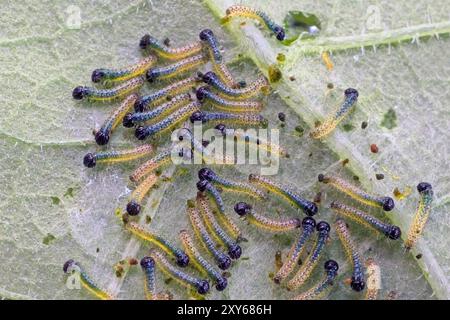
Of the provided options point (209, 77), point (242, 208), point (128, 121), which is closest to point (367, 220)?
point (242, 208)

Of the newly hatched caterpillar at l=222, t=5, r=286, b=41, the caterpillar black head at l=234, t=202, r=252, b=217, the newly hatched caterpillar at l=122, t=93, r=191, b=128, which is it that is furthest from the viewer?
the newly hatched caterpillar at l=222, t=5, r=286, b=41

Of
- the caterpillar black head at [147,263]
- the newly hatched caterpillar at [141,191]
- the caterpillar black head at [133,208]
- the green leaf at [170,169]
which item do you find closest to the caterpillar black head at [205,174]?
the green leaf at [170,169]

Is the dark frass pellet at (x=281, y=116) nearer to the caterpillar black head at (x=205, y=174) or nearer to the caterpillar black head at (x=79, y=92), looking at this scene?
the caterpillar black head at (x=205, y=174)

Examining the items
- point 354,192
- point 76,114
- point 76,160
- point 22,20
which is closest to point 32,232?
point 76,160

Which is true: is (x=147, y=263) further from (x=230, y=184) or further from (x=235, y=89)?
(x=235, y=89)

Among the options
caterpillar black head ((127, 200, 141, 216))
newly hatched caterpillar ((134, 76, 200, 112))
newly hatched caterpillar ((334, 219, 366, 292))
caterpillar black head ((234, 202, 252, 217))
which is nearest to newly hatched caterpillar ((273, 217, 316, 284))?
newly hatched caterpillar ((334, 219, 366, 292))

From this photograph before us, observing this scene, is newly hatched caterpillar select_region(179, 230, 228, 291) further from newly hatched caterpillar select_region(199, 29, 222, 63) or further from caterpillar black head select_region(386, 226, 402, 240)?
newly hatched caterpillar select_region(199, 29, 222, 63)

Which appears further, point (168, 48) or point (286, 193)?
point (168, 48)
